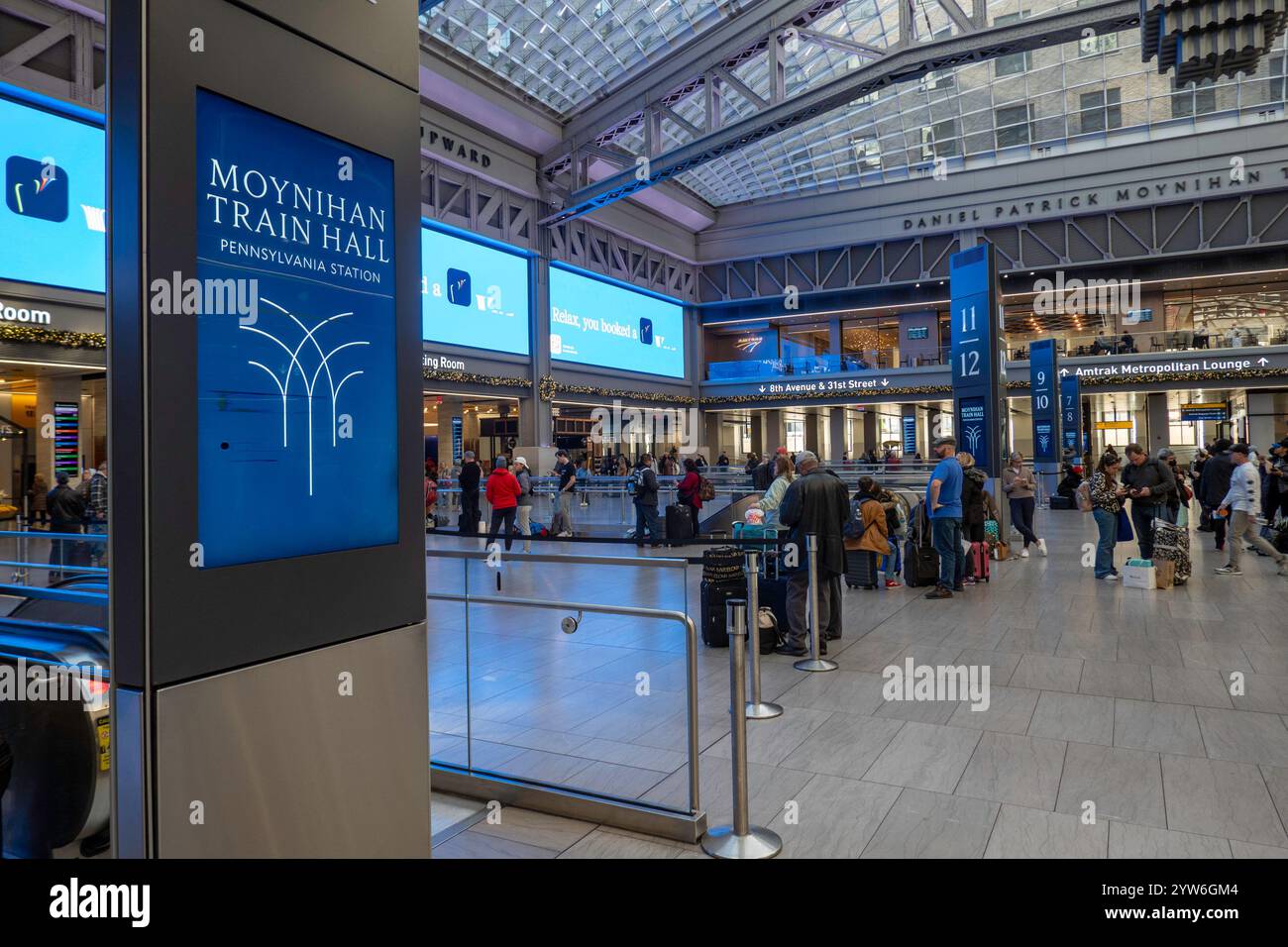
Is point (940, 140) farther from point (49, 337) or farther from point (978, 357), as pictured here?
point (49, 337)

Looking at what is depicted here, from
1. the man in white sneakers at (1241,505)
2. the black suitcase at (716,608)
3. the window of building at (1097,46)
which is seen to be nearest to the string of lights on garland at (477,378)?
the black suitcase at (716,608)

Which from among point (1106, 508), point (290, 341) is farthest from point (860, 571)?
point (290, 341)

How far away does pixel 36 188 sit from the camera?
15.0 m

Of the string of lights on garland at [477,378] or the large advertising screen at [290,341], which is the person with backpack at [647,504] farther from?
the large advertising screen at [290,341]

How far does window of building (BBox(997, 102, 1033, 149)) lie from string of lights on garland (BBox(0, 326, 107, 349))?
31405mm

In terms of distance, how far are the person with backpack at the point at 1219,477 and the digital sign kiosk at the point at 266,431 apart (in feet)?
47.2

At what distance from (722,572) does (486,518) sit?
41.5ft

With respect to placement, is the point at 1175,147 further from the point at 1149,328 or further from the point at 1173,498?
the point at 1173,498

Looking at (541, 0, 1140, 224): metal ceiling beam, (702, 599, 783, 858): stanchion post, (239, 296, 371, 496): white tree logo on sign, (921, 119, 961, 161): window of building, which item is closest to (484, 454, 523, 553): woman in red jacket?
(702, 599, 783, 858): stanchion post

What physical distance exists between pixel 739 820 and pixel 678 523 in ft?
38.8

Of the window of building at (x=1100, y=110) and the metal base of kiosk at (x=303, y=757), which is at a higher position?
the window of building at (x=1100, y=110)

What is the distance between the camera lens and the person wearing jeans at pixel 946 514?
9.21 m

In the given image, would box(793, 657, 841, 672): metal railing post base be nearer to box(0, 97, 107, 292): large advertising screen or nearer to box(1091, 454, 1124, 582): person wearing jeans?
box(1091, 454, 1124, 582): person wearing jeans
